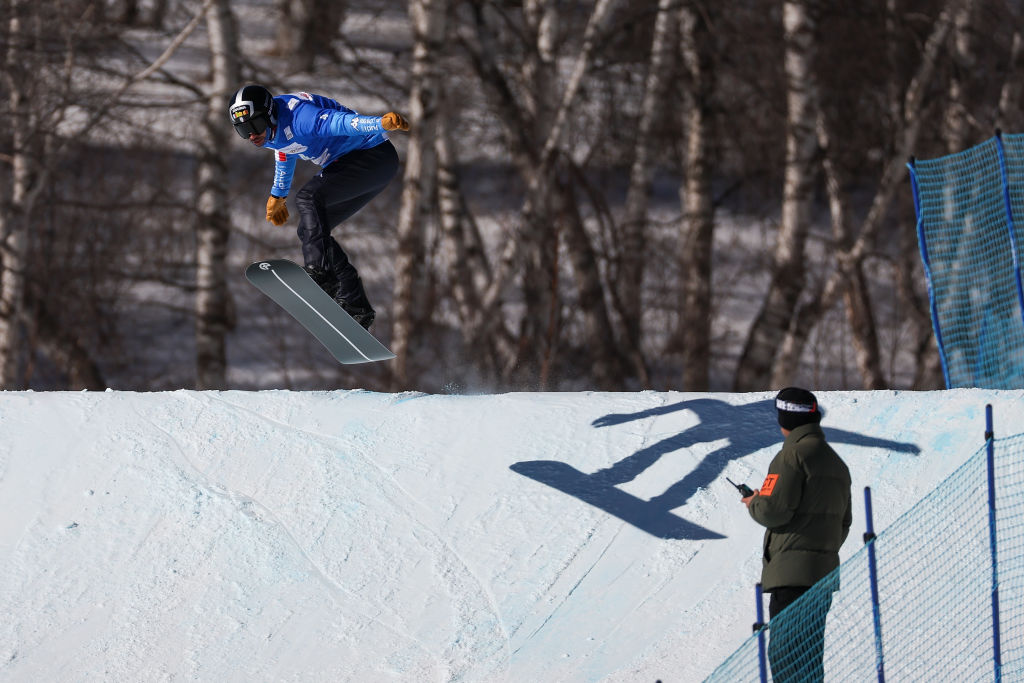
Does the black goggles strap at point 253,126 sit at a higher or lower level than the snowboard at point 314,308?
higher

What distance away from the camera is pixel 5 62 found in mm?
12711

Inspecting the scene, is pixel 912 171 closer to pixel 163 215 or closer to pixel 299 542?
A: pixel 299 542

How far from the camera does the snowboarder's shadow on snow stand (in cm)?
712

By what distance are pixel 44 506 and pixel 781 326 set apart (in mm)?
9301

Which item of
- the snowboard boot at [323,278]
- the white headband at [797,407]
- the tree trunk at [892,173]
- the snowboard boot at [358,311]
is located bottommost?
the white headband at [797,407]

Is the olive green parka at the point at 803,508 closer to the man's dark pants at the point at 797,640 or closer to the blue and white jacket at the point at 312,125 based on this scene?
the man's dark pants at the point at 797,640

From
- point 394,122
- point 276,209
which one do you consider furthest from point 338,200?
point 394,122

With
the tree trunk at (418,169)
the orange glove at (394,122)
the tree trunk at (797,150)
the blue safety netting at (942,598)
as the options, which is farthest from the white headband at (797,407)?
the tree trunk at (797,150)

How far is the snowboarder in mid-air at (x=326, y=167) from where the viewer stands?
6.48 m

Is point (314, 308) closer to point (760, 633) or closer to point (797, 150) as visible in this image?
point (760, 633)

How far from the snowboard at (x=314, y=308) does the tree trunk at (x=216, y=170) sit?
5.34m

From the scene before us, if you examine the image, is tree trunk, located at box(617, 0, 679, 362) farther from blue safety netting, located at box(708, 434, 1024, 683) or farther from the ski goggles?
the ski goggles

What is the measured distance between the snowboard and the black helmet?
942 mm

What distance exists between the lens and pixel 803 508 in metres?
4.58
